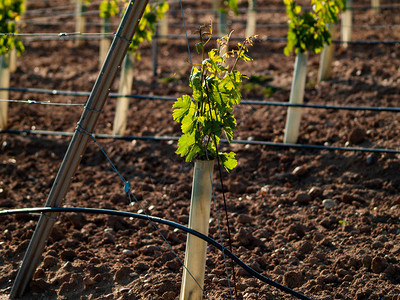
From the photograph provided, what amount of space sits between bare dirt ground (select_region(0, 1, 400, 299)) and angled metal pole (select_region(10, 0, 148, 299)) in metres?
0.19

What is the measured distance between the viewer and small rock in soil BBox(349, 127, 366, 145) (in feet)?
15.7

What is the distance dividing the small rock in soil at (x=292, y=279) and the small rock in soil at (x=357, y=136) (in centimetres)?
189

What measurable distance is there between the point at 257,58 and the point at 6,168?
142 inches

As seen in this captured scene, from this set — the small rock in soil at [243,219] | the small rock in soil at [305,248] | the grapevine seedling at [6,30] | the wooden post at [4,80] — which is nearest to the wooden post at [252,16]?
the grapevine seedling at [6,30]

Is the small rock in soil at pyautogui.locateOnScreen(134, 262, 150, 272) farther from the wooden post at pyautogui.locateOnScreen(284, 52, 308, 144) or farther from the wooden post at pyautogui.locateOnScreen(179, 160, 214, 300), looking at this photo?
the wooden post at pyautogui.locateOnScreen(284, 52, 308, 144)

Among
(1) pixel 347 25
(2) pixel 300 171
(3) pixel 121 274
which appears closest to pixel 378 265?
(2) pixel 300 171

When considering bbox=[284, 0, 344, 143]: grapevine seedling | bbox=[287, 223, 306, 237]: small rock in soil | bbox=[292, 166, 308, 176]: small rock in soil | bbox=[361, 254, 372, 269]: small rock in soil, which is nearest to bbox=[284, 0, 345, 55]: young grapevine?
bbox=[284, 0, 344, 143]: grapevine seedling

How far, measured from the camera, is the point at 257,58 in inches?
285

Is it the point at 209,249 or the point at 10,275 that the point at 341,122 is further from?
the point at 10,275

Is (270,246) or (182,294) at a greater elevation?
(270,246)

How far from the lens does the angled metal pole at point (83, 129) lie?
2.92 m

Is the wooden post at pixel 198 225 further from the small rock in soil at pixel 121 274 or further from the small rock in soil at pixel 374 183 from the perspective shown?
the small rock in soil at pixel 374 183

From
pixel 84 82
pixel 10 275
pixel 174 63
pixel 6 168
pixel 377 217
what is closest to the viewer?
pixel 10 275

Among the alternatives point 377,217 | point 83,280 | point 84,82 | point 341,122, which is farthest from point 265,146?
point 84,82
